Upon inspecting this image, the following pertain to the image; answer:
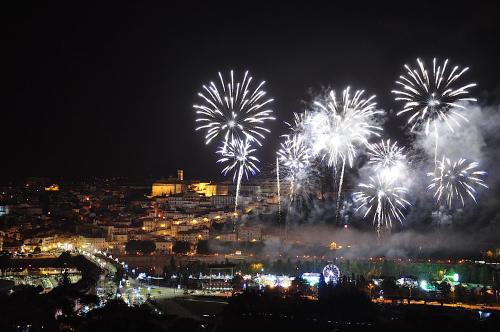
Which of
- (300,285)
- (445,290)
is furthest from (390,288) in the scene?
(300,285)

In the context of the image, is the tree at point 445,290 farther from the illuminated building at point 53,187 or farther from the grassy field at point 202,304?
the illuminated building at point 53,187

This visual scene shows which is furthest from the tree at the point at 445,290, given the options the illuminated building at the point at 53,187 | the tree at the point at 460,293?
the illuminated building at the point at 53,187

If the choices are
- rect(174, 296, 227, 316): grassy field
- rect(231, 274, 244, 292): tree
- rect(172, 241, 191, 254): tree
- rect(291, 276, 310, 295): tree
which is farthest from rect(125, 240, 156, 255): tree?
rect(174, 296, 227, 316): grassy field

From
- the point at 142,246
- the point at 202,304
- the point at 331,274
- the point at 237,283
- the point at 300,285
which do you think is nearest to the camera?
the point at 202,304

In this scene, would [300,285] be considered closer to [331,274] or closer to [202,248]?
[331,274]

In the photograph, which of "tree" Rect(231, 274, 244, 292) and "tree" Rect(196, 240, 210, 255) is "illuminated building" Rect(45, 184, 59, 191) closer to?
"tree" Rect(196, 240, 210, 255)

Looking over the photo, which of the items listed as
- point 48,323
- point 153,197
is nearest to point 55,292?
point 48,323

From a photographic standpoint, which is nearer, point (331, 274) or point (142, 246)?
point (331, 274)

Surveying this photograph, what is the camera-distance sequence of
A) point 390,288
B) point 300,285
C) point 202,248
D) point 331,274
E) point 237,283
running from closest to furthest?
point 331,274 → point 390,288 → point 300,285 → point 237,283 → point 202,248

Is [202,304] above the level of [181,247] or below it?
below
